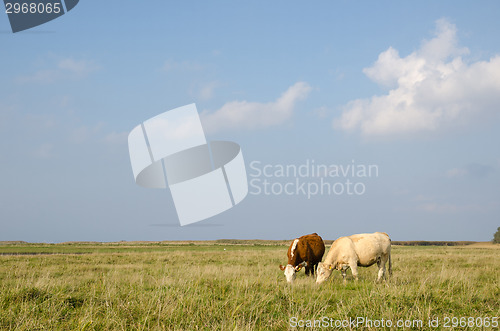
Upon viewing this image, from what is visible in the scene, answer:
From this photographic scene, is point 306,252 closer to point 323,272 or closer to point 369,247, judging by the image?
point 323,272

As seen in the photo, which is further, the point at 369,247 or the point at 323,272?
the point at 369,247

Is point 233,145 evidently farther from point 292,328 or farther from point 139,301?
point 292,328

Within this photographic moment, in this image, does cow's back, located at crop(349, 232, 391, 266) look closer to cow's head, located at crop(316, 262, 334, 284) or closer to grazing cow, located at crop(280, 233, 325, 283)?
cow's head, located at crop(316, 262, 334, 284)

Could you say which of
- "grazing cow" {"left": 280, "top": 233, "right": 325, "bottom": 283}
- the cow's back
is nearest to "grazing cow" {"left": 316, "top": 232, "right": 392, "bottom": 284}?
the cow's back

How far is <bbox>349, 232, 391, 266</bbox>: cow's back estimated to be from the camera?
14.4 meters

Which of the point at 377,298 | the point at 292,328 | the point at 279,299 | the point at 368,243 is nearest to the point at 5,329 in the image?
the point at 292,328

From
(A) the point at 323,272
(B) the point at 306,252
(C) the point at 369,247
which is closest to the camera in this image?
(A) the point at 323,272

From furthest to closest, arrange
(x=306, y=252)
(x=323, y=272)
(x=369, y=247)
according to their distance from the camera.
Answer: (x=306, y=252) → (x=369, y=247) → (x=323, y=272)

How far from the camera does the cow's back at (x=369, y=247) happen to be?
14.4 m

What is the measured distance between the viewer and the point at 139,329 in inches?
246

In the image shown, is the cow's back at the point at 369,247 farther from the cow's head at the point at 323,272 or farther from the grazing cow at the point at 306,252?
the grazing cow at the point at 306,252

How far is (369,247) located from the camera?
47.4 feet

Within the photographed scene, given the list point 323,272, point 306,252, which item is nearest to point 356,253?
point 323,272

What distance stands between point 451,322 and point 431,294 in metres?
1.94
